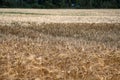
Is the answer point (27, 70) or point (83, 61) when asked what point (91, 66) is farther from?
point (27, 70)

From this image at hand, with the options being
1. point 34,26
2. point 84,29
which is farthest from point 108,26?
point 34,26

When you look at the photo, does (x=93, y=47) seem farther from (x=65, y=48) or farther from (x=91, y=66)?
(x=91, y=66)

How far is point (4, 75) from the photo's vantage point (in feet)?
29.5

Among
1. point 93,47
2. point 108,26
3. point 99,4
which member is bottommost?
point 99,4

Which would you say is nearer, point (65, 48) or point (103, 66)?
point (103, 66)

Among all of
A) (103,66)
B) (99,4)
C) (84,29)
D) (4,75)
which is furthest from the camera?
(99,4)

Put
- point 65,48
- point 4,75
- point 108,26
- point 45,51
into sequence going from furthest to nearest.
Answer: point 108,26
point 65,48
point 45,51
point 4,75

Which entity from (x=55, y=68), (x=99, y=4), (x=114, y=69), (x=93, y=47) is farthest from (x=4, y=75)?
(x=99, y=4)

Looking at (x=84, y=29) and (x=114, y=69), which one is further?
(x=84, y=29)

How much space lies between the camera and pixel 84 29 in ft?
77.3

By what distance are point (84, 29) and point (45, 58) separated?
1297 cm

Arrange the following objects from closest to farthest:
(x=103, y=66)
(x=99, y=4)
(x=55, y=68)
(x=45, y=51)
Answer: (x=55, y=68)
(x=103, y=66)
(x=45, y=51)
(x=99, y=4)

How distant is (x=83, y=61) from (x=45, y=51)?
1997 mm

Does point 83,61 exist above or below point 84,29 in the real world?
above
